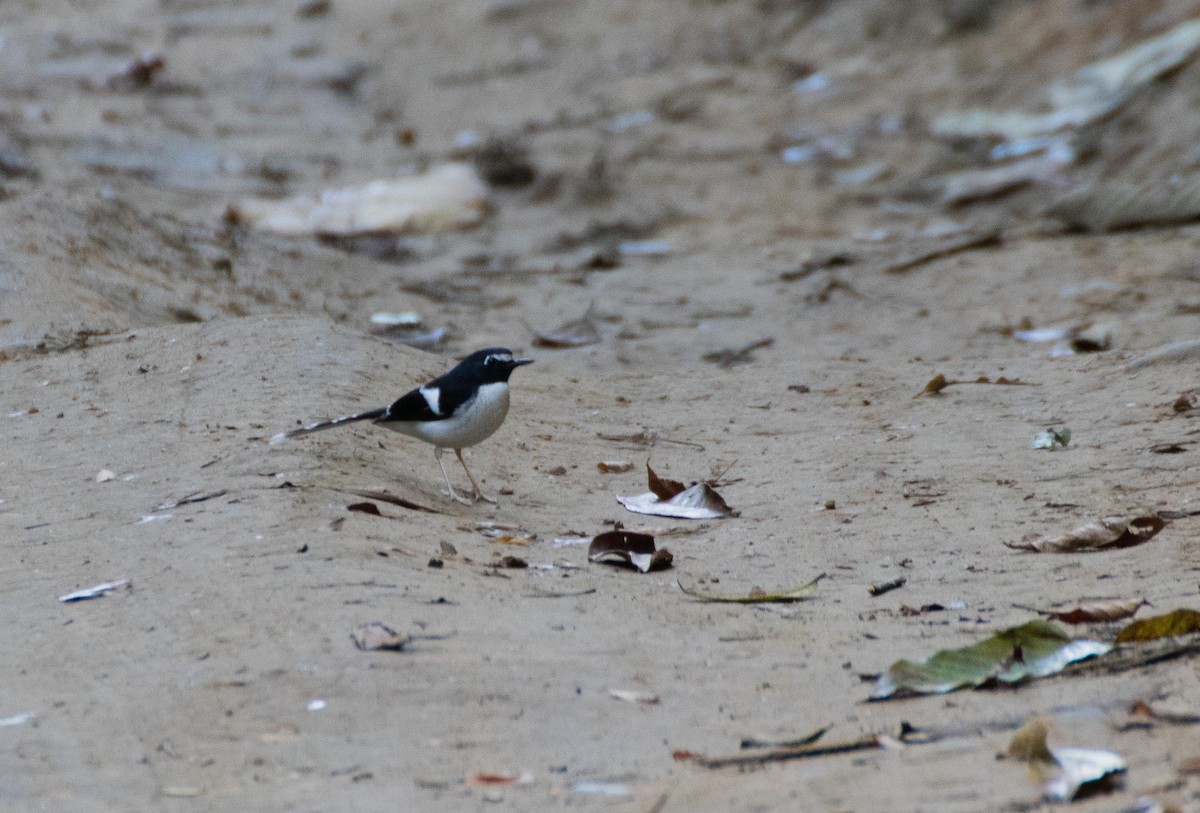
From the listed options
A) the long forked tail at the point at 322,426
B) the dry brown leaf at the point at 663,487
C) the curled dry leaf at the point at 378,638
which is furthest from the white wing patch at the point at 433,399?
the curled dry leaf at the point at 378,638

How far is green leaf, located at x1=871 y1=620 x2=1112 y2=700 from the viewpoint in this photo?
2881mm

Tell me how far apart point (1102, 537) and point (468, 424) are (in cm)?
231

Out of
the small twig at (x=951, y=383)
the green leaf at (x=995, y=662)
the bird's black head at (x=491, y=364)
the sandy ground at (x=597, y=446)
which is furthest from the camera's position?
the small twig at (x=951, y=383)

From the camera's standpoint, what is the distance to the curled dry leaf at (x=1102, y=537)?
3938mm

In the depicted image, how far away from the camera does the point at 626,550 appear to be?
4125 millimetres

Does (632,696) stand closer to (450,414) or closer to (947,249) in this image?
(450,414)

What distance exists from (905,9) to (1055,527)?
36.8 feet

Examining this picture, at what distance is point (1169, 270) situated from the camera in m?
8.40

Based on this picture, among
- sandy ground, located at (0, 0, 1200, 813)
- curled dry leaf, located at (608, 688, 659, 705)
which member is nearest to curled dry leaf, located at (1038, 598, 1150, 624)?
sandy ground, located at (0, 0, 1200, 813)

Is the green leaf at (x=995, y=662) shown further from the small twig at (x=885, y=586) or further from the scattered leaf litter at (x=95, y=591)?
the scattered leaf litter at (x=95, y=591)

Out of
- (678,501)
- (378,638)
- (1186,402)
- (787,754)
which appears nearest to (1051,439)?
(1186,402)

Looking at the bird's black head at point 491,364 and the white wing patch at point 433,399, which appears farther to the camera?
the bird's black head at point 491,364

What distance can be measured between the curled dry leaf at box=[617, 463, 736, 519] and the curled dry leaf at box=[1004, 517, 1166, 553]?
A: 3.78 ft

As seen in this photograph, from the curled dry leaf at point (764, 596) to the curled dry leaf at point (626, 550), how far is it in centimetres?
30
